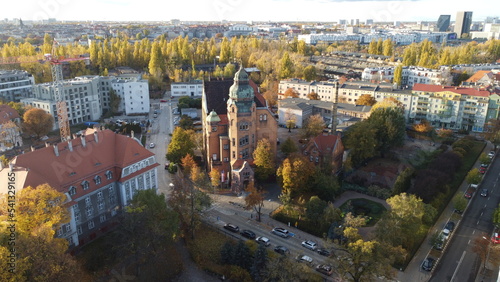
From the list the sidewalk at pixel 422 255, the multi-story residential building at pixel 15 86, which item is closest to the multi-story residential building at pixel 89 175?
the sidewalk at pixel 422 255

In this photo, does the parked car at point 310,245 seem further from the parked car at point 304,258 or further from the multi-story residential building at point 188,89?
the multi-story residential building at point 188,89

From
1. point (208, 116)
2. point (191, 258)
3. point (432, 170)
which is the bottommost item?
point (191, 258)

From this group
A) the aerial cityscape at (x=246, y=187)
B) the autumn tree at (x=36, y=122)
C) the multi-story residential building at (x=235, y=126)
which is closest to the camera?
the aerial cityscape at (x=246, y=187)

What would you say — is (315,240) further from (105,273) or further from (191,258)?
(105,273)

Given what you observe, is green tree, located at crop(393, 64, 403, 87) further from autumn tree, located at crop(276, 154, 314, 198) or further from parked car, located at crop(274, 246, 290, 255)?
parked car, located at crop(274, 246, 290, 255)

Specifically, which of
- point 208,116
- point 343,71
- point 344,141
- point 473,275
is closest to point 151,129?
point 208,116

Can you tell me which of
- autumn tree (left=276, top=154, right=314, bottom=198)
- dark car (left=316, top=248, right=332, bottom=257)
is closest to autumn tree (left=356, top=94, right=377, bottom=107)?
autumn tree (left=276, top=154, right=314, bottom=198)

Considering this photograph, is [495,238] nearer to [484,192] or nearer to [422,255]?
[422,255]
